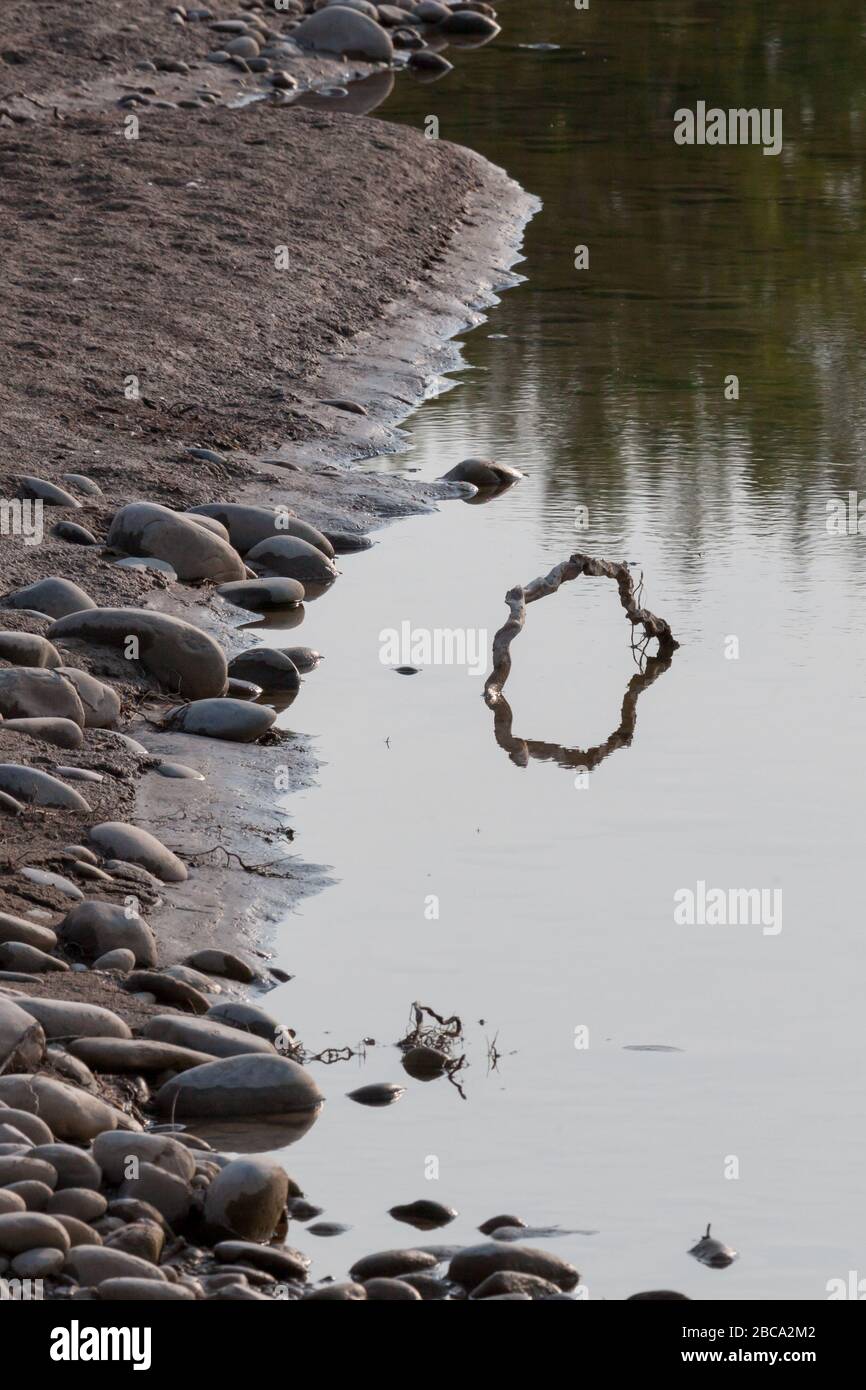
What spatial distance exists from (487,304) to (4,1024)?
10.2 meters

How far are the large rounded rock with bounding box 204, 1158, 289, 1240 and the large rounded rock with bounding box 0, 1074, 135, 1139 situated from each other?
0.34m

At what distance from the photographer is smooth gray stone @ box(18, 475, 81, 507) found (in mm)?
9461

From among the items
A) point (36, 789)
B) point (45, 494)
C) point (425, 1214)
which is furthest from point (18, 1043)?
point (45, 494)

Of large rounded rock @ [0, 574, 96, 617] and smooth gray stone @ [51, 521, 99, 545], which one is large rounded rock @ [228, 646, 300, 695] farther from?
smooth gray stone @ [51, 521, 99, 545]

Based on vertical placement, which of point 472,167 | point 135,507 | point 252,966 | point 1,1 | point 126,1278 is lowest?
point 126,1278

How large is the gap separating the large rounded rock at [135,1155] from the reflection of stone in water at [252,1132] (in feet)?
1.30

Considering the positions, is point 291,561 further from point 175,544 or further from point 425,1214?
point 425,1214

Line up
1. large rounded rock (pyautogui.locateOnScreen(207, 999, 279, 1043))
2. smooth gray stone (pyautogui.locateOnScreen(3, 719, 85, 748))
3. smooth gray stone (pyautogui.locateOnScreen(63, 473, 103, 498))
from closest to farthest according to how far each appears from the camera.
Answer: large rounded rock (pyautogui.locateOnScreen(207, 999, 279, 1043)) < smooth gray stone (pyautogui.locateOnScreen(3, 719, 85, 748)) < smooth gray stone (pyautogui.locateOnScreen(63, 473, 103, 498))

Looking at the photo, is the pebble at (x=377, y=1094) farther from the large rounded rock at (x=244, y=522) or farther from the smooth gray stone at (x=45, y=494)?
the smooth gray stone at (x=45, y=494)

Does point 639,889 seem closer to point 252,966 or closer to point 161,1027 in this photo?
point 252,966

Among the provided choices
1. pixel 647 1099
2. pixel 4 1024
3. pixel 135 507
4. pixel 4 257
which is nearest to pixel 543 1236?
pixel 647 1099

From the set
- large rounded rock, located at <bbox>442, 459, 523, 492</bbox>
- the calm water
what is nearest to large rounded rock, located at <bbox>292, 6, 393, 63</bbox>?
the calm water

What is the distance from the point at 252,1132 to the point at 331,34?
20.5 m

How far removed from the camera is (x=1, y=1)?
2209 centimetres
